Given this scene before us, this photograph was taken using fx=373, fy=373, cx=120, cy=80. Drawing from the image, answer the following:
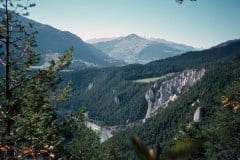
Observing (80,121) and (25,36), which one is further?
(80,121)

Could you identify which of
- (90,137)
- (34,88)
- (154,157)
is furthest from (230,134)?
(154,157)

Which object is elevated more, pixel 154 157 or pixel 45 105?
pixel 154 157

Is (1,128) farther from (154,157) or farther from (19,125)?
(154,157)

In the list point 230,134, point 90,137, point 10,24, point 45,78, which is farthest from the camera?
point 230,134

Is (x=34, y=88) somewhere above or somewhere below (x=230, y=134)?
above

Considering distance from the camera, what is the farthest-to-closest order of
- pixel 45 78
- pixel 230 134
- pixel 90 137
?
pixel 230 134 < pixel 90 137 < pixel 45 78

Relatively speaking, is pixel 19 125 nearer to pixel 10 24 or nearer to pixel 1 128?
pixel 1 128

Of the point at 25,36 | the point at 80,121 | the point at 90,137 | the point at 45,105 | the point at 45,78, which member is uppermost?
the point at 25,36

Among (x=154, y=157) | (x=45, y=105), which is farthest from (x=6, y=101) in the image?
(x=154, y=157)

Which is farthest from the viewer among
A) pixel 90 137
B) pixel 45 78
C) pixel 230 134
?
pixel 230 134

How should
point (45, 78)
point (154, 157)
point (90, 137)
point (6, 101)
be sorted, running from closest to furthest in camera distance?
point (154, 157), point (6, 101), point (45, 78), point (90, 137)
